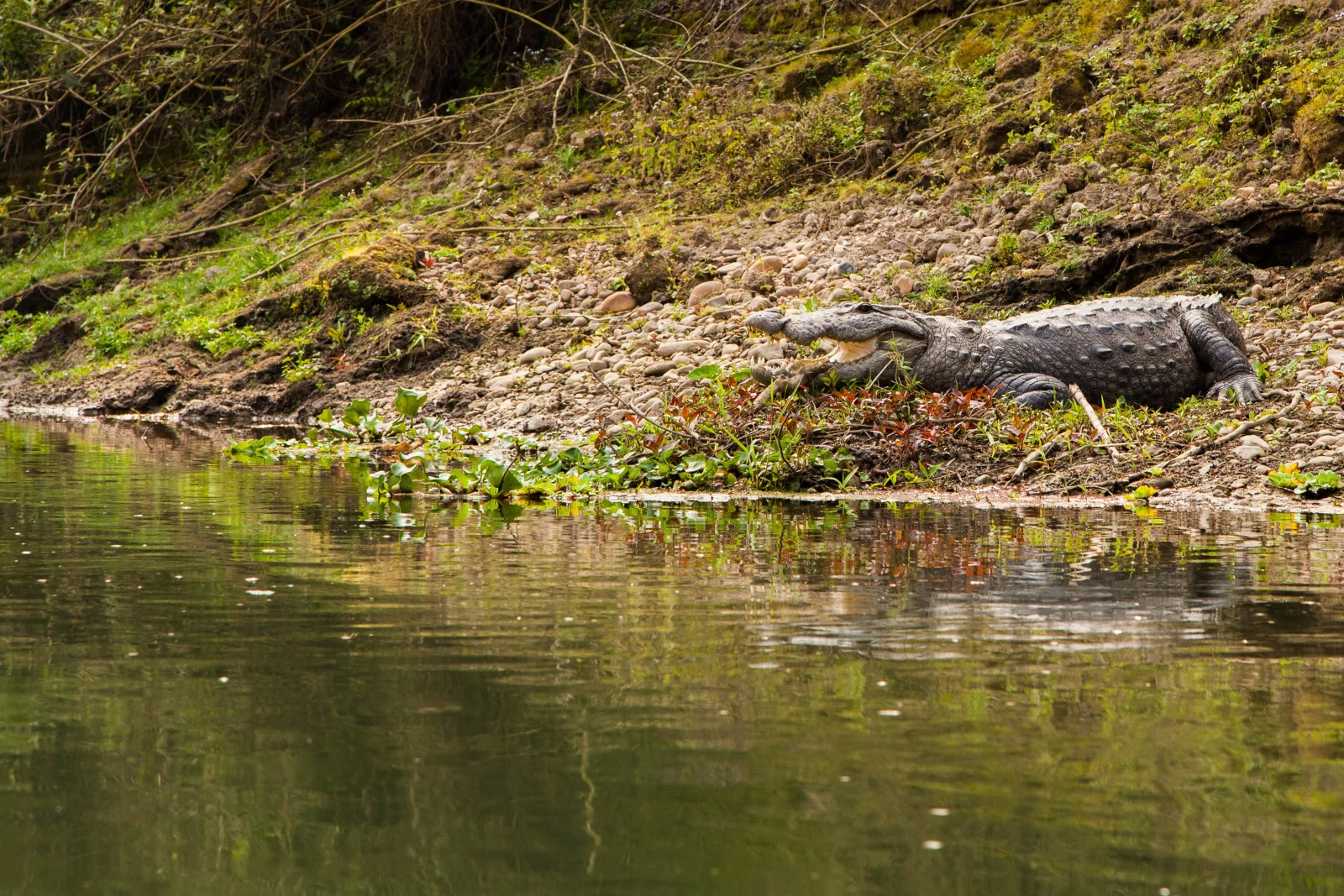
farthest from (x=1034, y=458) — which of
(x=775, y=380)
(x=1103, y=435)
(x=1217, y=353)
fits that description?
(x=1217, y=353)

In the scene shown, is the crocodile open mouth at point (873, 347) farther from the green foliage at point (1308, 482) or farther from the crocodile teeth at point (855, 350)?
the green foliage at point (1308, 482)

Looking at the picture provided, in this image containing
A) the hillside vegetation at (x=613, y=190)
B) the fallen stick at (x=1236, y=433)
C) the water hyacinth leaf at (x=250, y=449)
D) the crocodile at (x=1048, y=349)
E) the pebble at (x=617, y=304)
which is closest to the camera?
the fallen stick at (x=1236, y=433)

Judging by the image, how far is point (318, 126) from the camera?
69.3ft

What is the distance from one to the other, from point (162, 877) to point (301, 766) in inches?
19.8

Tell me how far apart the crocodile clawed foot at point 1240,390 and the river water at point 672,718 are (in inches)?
131

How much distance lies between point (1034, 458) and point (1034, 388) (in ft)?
4.89

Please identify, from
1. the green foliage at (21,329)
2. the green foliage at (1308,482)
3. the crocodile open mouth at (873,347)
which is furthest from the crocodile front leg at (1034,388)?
the green foliage at (21,329)

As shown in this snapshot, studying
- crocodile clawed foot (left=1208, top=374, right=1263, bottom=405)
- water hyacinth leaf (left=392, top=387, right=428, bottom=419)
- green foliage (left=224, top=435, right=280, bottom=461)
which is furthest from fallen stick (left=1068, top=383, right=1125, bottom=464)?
green foliage (left=224, top=435, right=280, bottom=461)

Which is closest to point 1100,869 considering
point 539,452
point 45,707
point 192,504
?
point 45,707

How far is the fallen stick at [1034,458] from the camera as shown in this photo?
746 cm

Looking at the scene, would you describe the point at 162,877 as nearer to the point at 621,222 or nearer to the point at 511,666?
the point at 511,666

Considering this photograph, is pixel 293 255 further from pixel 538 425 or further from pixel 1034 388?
pixel 1034 388

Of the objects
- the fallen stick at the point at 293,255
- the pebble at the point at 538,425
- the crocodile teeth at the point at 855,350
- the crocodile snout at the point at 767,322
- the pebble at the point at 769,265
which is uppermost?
the fallen stick at the point at 293,255

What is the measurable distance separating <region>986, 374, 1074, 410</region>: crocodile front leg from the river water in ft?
11.0
